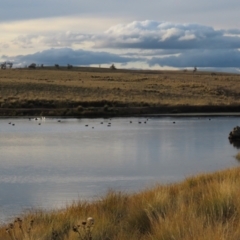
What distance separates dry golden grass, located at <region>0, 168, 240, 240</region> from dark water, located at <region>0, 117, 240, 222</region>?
2656 millimetres

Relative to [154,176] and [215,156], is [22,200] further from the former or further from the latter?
[215,156]

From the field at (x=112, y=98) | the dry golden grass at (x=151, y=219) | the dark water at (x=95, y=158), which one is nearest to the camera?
the dry golden grass at (x=151, y=219)

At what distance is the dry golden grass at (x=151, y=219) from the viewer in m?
5.89

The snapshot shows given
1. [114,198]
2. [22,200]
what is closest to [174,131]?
[22,200]

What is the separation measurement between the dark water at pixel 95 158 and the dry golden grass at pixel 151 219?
2656 millimetres

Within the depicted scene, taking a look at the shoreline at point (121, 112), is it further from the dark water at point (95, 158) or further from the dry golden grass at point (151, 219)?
the dry golden grass at point (151, 219)

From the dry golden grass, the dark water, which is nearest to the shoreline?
the dark water

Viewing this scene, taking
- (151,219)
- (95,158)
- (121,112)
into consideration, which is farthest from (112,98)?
(151,219)

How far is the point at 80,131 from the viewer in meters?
30.7

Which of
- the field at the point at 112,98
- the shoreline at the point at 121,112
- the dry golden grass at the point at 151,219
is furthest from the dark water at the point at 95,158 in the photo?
the field at the point at 112,98

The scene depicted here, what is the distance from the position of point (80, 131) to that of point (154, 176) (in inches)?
605

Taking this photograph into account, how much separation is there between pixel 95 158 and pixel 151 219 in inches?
516

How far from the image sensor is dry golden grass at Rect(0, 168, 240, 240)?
19.3ft

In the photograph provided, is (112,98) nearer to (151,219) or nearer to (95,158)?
(95,158)
